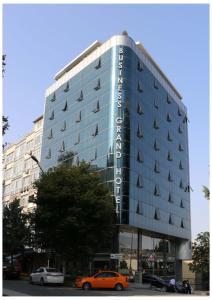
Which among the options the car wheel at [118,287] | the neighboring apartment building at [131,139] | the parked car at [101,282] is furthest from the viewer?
the neighboring apartment building at [131,139]

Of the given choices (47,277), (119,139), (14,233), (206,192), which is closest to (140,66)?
(119,139)

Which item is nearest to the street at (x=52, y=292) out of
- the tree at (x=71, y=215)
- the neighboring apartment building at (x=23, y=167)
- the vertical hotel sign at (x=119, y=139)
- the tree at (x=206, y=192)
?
the tree at (x=71, y=215)

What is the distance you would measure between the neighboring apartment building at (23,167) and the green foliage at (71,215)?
113 feet

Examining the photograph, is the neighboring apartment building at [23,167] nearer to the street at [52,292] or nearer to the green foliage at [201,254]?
the street at [52,292]

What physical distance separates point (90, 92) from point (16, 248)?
2220cm

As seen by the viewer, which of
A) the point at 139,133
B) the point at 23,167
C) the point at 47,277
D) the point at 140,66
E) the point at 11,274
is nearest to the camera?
the point at 47,277

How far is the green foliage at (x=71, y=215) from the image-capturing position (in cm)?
3841

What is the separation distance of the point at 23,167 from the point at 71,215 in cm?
4543

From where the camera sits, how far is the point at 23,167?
269 ft

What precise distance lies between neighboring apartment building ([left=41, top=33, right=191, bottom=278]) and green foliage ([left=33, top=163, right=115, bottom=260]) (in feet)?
36.2

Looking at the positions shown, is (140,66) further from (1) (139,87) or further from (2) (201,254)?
(2) (201,254)

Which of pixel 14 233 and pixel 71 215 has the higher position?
pixel 71 215

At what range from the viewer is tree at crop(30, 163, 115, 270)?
38406 millimetres

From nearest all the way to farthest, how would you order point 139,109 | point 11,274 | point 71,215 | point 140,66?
point 71,215
point 11,274
point 139,109
point 140,66
